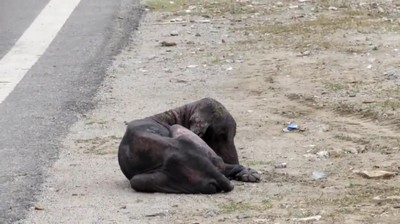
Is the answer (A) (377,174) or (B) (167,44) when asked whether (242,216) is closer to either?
(A) (377,174)

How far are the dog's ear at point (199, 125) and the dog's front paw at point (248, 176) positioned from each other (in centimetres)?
37

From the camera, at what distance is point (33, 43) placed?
1274 cm

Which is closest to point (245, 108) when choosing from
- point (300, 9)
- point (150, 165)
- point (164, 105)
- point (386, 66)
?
point (164, 105)

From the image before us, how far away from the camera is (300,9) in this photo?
14.3 m

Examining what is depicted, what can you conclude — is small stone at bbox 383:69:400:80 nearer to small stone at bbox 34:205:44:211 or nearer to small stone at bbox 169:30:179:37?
small stone at bbox 169:30:179:37

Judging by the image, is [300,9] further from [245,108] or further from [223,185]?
[223,185]

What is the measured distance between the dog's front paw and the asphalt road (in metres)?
1.32

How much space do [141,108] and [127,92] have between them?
0.66 metres

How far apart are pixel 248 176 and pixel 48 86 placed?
3.76 metres

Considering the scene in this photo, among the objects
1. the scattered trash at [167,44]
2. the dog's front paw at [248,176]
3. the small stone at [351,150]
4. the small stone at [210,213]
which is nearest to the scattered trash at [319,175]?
the dog's front paw at [248,176]

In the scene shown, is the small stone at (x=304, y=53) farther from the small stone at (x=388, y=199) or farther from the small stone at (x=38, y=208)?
the small stone at (x=38, y=208)

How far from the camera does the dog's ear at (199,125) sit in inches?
298

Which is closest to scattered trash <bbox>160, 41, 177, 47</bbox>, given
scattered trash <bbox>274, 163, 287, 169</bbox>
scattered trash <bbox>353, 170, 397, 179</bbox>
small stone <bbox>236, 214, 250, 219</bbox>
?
scattered trash <bbox>274, 163, 287, 169</bbox>

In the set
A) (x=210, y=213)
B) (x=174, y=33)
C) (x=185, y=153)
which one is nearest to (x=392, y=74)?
(x=174, y=33)
